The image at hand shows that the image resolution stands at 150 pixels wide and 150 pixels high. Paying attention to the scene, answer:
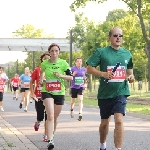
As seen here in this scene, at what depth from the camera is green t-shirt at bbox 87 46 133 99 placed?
7.25 meters

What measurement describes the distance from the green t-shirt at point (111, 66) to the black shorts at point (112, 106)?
62 millimetres

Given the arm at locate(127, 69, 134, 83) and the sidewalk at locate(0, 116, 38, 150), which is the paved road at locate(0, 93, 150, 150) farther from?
the arm at locate(127, 69, 134, 83)

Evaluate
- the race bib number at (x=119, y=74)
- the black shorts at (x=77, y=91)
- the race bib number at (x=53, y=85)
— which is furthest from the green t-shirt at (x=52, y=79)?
the black shorts at (x=77, y=91)

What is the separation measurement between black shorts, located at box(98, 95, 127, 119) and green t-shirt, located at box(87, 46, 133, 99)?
0.06m

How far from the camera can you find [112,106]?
24.1 feet

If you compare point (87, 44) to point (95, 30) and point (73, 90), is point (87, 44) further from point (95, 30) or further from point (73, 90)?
point (73, 90)

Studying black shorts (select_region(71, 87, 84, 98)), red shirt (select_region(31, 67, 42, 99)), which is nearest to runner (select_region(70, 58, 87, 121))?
black shorts (select_region(71, 87, 84, 98))

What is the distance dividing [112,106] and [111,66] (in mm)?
543

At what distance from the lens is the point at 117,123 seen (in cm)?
708

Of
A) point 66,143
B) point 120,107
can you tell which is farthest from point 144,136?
point 120,107

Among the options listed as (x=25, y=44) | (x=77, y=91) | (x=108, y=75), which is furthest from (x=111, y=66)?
(x=25, y=44)

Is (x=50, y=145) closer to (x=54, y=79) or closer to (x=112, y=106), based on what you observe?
(x=54, y=79)

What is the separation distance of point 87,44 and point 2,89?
1457 inches

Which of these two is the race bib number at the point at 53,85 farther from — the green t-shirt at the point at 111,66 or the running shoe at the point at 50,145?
the green t-shirt at the point at 111,66
